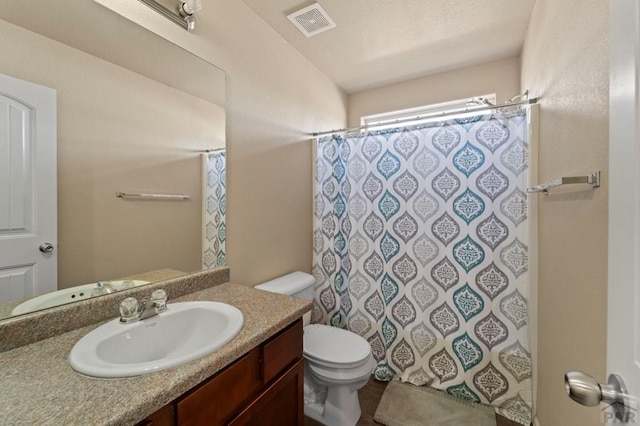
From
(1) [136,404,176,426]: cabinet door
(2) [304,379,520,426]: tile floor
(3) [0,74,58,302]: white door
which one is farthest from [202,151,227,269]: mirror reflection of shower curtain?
(2) [304,379,520,426]: tile floor

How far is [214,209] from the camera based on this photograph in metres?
1.39

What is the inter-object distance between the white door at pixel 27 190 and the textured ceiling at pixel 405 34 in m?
1.23

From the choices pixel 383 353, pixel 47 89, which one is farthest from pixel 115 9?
pixel 383 353

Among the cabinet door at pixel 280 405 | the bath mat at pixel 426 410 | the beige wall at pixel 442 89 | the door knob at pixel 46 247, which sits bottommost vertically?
the bath mat at pixel 426 410

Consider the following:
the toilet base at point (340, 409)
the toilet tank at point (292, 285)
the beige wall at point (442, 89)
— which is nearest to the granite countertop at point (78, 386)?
the toilet tank at point (292, 285)

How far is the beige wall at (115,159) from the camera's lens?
0.88 m

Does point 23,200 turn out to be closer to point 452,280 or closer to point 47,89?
point 47,89

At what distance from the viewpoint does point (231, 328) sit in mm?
869

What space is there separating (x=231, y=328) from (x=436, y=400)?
1.53 m

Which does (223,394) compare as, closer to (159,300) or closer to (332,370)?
(159,300)

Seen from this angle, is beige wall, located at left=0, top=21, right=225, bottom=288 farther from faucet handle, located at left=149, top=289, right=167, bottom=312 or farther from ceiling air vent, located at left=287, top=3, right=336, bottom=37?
ceiling air vent, located at left=287, top=3, right=336, bottom=37

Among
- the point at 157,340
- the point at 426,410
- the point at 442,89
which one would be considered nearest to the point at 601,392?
the point at 157,340

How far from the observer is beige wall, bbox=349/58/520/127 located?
207 cm

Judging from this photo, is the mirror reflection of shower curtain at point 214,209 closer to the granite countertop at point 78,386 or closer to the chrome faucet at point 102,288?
the chrome faucet at point 102,288
